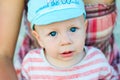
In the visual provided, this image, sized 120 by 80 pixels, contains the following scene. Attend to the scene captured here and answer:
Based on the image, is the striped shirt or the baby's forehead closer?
the baby's forehead

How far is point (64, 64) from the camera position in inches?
64.8

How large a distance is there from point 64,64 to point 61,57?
2.3 inches

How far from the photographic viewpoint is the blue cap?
4.98 ft

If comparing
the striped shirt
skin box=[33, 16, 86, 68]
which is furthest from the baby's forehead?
the striped shirt

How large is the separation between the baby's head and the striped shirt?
0.31ft

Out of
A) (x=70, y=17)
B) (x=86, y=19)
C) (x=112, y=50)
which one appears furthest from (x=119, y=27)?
(x=70, y=17)

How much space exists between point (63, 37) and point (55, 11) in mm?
96

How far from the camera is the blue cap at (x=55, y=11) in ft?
4.98

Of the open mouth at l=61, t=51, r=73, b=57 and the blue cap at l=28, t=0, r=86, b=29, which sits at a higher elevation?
the blue cap at l=28, t=0, r=86, b=29

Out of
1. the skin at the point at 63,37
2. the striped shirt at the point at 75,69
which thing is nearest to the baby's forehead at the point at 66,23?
the skin at the point at 63,37

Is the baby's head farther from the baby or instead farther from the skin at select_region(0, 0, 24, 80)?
the skin at select_region(0, 0, 24, 80)

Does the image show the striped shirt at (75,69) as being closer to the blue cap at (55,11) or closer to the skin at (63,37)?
the skin at (63,37)

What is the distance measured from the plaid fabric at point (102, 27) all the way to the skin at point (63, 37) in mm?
178

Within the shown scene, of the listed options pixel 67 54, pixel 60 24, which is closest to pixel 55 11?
pixel 60 24
